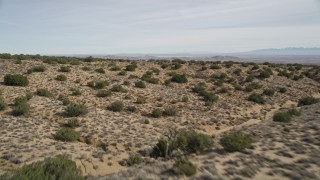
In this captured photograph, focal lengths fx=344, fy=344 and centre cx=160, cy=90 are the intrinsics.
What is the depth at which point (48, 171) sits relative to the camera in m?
11.9

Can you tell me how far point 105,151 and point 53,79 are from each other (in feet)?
63.4

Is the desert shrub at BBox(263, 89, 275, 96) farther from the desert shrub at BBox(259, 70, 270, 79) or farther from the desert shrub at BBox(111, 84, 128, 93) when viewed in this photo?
the desert shrub at BBox(111, 84, 128, 93)

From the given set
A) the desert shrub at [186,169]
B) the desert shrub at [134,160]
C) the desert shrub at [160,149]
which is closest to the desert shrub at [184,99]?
the desert shrub at [160,149]

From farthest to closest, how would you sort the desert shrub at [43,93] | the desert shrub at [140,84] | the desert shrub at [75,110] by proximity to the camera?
the desert shrub at [140,84]
the desert shrub at [43,93]
the desert shrub at [75,110]

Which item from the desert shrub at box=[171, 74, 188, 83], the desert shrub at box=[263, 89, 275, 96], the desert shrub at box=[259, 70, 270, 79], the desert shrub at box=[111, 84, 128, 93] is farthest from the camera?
the desert shrub at box=[259, 70, 270, 79]

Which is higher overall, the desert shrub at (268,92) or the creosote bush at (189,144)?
the creosote bush at (189,144)

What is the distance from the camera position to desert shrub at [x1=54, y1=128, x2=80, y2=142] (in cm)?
1969

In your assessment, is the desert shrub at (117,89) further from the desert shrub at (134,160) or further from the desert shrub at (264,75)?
the desert shrub at (264,75)

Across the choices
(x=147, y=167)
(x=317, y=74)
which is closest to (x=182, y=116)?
(x=147, y=167)

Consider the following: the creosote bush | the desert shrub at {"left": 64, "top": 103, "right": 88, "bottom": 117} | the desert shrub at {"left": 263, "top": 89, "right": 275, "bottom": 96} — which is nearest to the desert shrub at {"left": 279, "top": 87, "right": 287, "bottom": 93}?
the desert shrub at {"left": 263, "top": 89, "right": 275, "bottom": 96}

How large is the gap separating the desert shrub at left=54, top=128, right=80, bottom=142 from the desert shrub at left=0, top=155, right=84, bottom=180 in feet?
21.8

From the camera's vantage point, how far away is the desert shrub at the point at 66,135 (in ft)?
64.6

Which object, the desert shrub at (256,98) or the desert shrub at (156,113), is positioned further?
the desert shrub at (256,98)

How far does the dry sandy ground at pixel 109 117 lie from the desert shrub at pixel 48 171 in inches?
126
